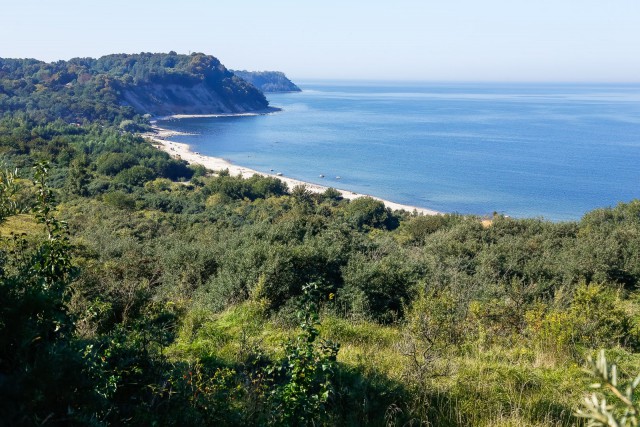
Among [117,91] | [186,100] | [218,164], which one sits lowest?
[218,164]

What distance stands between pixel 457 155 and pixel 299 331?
284 ft

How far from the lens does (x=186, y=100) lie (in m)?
166

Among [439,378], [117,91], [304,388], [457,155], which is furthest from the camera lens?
[117,91]

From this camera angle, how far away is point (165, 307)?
764cm

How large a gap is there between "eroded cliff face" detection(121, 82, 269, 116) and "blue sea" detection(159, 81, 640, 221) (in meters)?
15.9

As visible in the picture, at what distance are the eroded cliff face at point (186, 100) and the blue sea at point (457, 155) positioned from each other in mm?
15864

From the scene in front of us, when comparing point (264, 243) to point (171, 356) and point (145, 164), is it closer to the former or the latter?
point (171, 356)

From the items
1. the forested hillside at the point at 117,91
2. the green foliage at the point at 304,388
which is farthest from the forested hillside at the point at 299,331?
the forested hillside at the point at 117,91

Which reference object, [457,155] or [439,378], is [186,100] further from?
[439,378]

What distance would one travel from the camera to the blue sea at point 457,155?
62812mm

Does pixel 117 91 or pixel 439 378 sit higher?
pixel 117 91

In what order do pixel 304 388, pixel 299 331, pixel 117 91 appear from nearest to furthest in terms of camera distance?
pixel 304 388 → pixel 299 331 → pixel 117 91

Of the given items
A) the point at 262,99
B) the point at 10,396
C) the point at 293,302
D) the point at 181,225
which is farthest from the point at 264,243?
the point at 262,99

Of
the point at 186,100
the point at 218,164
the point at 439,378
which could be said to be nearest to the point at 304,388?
the point at 439,378
